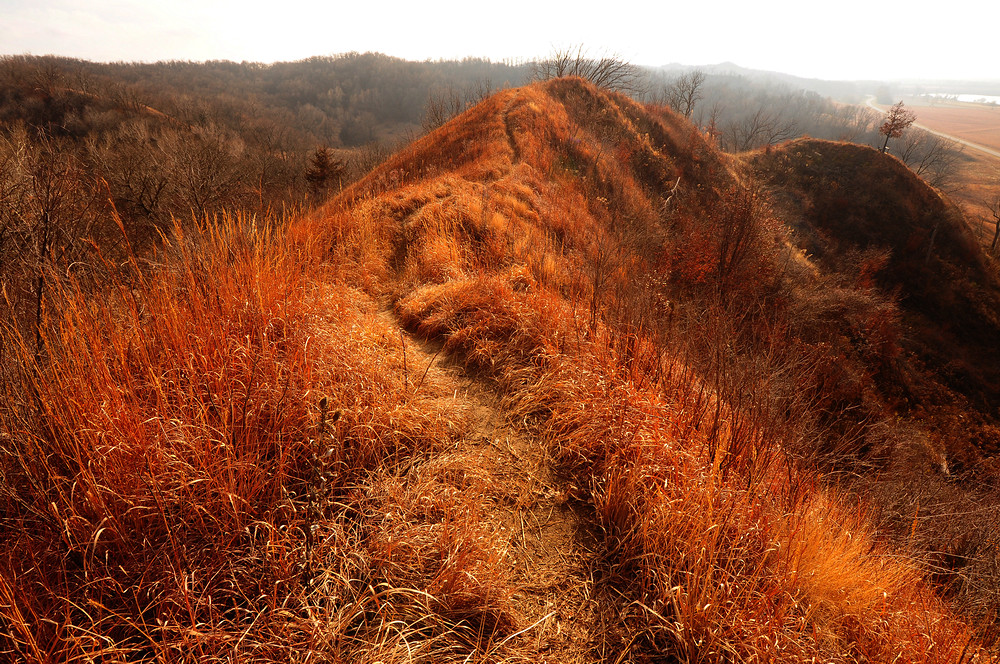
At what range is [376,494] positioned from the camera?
197 centimetres

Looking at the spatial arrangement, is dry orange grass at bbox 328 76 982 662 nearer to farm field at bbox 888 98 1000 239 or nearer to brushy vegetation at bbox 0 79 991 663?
brushy vegetation at bbox 0 79 991 663

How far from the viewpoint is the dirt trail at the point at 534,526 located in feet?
5.70

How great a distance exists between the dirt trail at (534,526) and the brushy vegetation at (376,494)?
0.02 m

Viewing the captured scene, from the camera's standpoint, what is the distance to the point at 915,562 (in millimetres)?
2883

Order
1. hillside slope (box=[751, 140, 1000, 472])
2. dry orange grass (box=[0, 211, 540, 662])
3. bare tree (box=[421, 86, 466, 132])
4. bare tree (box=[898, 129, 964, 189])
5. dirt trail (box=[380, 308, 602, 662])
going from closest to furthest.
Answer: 1. dry orange grass (box=[0, 211, 540, 662])
2. dirt trail (box=[380, 308, 602, 662])
3. hillside slope (box=[751, 140, 1000, 472])
4. bare tree (box=[421, 86, 466, 132])
5. bare tree (box=[898, 129, 964, 189])

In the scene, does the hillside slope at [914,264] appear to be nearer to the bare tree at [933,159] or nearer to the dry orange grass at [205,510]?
the dry orange grass at [205,510]

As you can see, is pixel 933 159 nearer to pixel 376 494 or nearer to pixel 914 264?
pixel 914 264

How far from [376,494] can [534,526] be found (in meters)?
0.91

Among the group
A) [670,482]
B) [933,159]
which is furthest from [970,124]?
[670,482]

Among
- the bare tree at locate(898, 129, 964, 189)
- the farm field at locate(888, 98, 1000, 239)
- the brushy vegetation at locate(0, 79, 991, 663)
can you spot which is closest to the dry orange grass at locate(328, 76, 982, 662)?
the brushy vegetation at locate(0, 79, 991, 663)

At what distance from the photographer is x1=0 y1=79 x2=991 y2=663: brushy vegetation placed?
1.43 metres

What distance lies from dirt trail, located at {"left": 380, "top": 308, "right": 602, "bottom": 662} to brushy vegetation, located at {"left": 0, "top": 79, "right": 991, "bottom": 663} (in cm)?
2

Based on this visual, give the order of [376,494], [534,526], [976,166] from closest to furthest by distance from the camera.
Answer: [376,494] → [534,526] → [976,166]

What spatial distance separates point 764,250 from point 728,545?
18.5 m
